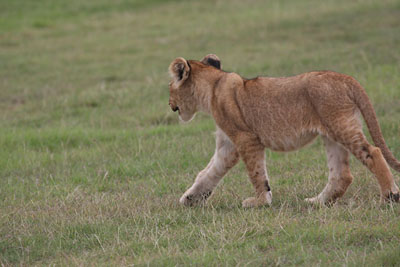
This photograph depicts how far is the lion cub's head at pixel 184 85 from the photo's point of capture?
6.55 m

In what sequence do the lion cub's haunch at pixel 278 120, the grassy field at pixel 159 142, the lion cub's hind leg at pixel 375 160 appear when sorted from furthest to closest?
the lion cub's haunch at pixel 278 120 < the lion cub's hind leg at pixel 375 160 < the grassy field at pixel 159 142

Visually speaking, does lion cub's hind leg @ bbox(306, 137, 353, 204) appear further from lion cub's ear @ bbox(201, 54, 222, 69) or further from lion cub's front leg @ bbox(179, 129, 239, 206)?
lion cub's ear @ bbox(201, 54, 222, 69)

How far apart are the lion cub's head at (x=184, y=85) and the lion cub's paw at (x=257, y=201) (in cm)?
119

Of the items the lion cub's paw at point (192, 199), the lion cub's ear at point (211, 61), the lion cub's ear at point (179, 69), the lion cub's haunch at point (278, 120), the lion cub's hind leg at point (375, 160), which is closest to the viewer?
the lion cub's hind leg at point (375, 160)

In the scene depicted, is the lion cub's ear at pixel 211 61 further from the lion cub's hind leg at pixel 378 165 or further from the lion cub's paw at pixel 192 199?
the lion cub's hind leg at pixel 378 165

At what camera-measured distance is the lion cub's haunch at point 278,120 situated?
576 centimetres

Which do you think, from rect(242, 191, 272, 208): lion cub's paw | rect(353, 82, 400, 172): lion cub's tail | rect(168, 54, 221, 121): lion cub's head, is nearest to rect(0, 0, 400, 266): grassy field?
rect(242, 191, 272, 208): lion cub's paw

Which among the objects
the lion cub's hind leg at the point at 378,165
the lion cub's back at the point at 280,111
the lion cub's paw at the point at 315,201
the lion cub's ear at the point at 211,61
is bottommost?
the lion cub's paw at the point at 315,201

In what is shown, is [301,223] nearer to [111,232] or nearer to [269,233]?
[269,233]

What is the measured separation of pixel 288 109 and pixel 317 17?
1134 cm

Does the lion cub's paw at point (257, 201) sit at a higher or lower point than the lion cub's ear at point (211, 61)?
lower

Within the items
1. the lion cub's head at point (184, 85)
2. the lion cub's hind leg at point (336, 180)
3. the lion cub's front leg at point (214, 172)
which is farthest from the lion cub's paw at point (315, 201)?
the lion cub's head at point (184, 85)

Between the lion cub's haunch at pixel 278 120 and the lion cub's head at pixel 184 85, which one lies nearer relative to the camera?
the lion cub's haunch at pixel 278 120

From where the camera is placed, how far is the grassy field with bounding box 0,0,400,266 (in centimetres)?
506
